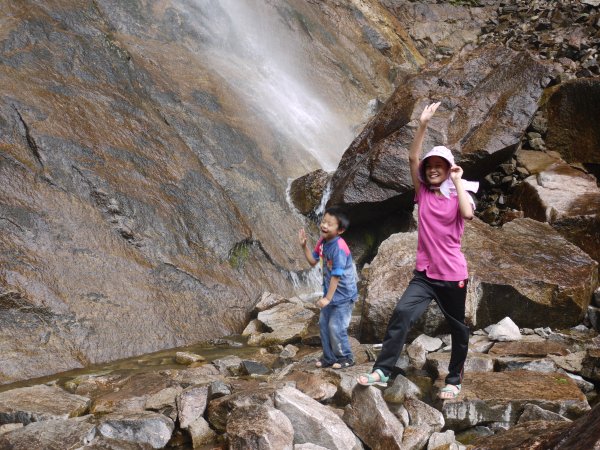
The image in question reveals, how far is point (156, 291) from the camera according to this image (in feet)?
24.4

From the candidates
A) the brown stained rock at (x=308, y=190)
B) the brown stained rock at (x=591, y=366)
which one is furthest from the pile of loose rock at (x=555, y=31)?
the brown stained rock at (x=591, y=366)

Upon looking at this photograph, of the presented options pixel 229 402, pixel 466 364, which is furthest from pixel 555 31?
pixel 229 402

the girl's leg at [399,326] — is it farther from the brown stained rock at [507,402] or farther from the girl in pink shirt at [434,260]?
the brown stained rock at [507,402]

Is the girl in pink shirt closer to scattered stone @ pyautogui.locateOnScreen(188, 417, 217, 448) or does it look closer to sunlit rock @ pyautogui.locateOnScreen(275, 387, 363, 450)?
sunlit rock @ pyautogui.locateOnScreen(275, 387, 363, 450)

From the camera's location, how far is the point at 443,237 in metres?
4.21

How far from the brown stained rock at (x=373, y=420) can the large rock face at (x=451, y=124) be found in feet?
19.7

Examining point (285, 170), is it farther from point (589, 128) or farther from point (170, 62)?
point (589, 128)

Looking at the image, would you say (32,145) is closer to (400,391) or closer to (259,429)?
(259,429)

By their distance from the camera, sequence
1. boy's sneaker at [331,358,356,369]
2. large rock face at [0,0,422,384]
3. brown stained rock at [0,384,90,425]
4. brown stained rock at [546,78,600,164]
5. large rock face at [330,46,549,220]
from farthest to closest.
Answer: brown stained rock at [546,78,600,164]
large rock face at [330,46,549,220]
large rock face at [0,0,422,384]
boy's sneaker at [331,358,356,369]
brown stained rock at [0,384,90,425]

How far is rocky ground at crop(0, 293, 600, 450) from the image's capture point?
3809mm

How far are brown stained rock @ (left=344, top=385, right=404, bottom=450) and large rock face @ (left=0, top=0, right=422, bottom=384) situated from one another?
3.52 metres

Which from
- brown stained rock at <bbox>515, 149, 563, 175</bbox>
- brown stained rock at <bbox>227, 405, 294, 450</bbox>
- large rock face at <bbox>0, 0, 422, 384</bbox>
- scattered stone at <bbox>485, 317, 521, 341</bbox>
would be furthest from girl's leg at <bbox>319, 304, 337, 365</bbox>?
brown stained rock at <bbox>515, 149, 563, 175</bbox>

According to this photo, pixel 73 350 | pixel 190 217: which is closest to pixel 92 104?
pixel 190 217

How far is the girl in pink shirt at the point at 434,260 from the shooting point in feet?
13.7
